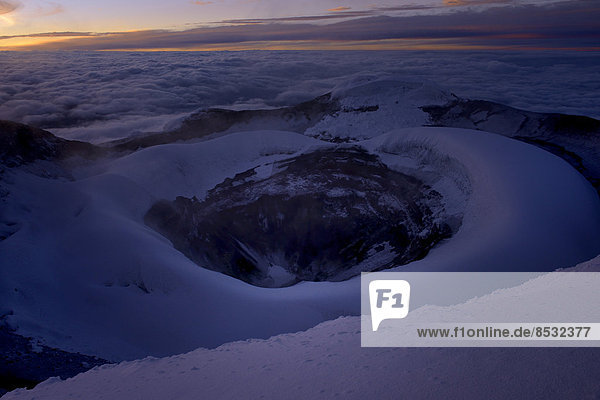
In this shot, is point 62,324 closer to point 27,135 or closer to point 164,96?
point 27,135

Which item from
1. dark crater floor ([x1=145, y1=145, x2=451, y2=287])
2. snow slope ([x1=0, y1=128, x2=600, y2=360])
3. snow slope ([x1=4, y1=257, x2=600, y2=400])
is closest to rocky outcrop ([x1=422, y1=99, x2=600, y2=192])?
snow slope ([x1=0, y1=128, x2=600, y2=360])

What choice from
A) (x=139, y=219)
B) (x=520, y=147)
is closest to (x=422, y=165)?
(x=520, y=147)

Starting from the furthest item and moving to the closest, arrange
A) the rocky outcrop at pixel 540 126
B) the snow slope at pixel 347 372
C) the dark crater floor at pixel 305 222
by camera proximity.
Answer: the rocky outcrop at pixel 540 126
the dark crater floor at pixel 305 222
the snow slope at pixel 347 372

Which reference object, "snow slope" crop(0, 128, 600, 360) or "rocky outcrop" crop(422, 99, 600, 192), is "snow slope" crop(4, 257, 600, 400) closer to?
"snow slope" crop(0, 128, 600, 360)

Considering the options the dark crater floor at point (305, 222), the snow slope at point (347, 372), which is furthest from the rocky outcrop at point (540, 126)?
the snow slope at point (347, 372)

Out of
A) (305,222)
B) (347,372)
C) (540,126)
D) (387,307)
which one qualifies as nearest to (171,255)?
(387,307)

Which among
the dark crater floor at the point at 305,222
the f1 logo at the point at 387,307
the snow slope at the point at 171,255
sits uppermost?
the f1 logo at the point at 387,307

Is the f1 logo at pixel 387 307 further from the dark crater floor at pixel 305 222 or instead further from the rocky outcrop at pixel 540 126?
the rocky outcrop at pixel 540 126

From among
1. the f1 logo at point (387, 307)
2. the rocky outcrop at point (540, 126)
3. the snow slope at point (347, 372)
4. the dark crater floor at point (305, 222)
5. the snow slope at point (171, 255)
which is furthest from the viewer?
the rocky outcrop at point (540, 126)
